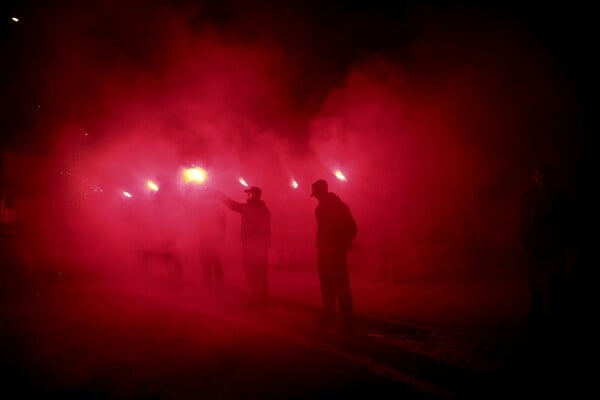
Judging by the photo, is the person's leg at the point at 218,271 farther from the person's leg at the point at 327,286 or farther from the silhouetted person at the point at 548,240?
the silhouetted person at the point at 548,240

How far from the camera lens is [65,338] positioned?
4.46 meters

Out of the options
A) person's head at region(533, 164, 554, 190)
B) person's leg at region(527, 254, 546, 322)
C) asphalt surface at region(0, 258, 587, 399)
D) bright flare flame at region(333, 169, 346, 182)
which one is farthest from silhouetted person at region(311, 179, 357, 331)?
bright flare flame at region(333, 169, 346, 182)

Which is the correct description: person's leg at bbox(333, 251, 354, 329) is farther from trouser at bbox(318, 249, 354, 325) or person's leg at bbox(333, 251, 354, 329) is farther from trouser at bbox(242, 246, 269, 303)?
trouser at bbox(242, 246, 269, 303)

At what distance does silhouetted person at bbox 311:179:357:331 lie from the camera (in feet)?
15.0

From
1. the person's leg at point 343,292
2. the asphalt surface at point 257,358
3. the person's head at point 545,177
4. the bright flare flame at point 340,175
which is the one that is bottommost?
the asphalt surface at point 257,358

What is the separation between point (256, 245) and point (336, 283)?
5.37 feet

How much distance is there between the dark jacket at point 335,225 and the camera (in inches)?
182

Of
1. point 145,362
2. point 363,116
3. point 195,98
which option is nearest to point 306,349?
point 145,362

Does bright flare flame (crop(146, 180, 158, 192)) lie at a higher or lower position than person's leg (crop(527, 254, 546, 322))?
higher

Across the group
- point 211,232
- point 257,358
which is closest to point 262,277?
point 211,232

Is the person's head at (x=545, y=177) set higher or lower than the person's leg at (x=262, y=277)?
higher

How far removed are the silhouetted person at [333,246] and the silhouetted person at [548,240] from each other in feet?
6.31

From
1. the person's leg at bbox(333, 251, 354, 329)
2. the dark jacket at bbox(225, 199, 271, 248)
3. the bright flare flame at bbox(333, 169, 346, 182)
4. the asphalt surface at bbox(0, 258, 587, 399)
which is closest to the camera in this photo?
the asphalt surface at bbox(0, 258, 587, 399)

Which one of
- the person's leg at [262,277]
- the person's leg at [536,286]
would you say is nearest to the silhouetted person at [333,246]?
the person's leg at [262,277]
